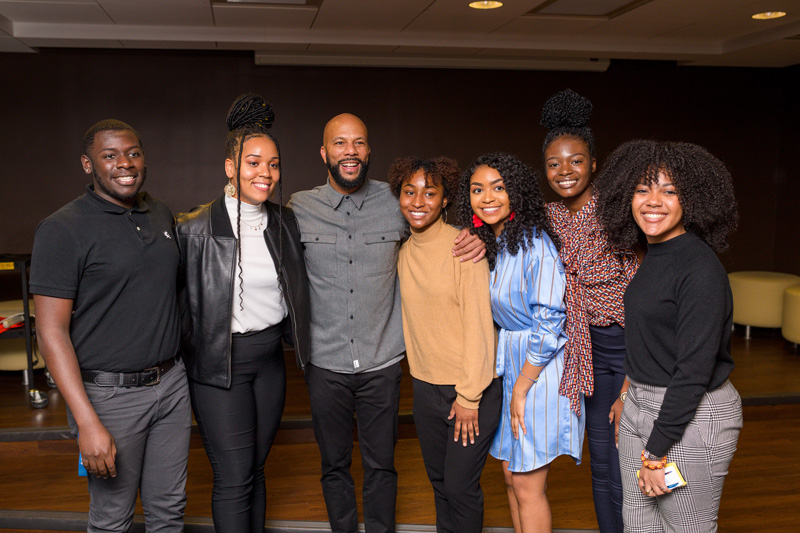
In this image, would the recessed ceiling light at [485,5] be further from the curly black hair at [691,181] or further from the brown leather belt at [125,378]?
the brown leather belt at [125,378]

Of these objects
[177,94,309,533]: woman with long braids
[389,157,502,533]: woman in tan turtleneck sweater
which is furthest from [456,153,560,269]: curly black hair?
[177,94,309,533]: woman with long braids

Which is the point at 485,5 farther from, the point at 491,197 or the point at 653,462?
the point at 653,462

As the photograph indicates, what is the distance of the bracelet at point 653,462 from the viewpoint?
1.86 meters

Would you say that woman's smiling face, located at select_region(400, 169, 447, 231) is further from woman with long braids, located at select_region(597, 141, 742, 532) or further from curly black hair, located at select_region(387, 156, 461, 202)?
woman with long braids, located at select_region(597, 141, 742, 532)

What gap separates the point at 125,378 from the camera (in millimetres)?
2174

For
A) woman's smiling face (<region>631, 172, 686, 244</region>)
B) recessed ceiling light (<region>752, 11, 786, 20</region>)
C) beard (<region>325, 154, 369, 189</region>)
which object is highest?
recessed ceiling light (<region>752, 11, 786, 20</region>)

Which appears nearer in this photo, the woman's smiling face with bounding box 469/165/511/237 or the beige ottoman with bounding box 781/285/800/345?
the woman's smiling face with bounding box 469/165/511/237

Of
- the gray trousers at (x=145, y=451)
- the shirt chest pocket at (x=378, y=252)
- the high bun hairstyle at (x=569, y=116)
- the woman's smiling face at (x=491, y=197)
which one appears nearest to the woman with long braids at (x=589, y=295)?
the high bun hairstyle at (x=569, y=116)

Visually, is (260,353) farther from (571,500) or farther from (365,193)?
(571,500)

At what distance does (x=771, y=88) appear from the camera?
7906 millimetres

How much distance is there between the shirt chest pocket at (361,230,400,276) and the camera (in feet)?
8.50

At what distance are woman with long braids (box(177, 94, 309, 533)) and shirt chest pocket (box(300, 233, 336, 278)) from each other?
0.06 meters

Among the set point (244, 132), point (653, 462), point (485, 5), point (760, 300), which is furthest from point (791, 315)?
point (244, 132)

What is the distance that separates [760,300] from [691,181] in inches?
213
